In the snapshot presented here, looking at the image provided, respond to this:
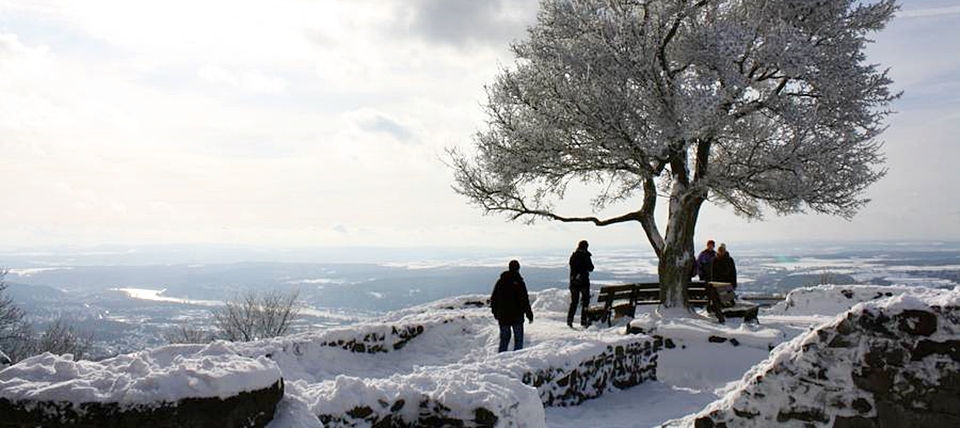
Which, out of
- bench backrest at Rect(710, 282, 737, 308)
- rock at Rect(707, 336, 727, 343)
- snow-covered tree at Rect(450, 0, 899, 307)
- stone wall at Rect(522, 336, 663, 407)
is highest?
snow-covered tree at Rect(450, 0, 899, 307)

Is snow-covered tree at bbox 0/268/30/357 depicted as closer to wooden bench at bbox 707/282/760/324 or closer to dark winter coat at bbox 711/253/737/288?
dark winter coat at bbox 711/253/737/288

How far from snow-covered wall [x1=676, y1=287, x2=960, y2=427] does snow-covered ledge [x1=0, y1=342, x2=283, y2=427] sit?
3972mm

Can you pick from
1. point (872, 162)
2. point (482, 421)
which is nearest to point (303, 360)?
point (482, 421)

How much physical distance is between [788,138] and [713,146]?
4.56 metres

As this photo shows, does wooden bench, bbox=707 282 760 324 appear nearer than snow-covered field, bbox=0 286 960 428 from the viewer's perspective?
No

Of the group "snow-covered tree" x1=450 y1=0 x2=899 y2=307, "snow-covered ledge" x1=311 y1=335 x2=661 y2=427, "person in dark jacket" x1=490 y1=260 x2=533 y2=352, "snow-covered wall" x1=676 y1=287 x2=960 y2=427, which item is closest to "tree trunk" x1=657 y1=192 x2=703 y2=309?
"snow-covered tree" x1=450 y1=0 x2=899 y2=307

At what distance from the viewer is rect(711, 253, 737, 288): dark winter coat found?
1794cm

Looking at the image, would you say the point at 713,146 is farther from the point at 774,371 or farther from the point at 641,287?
the point at 774,371

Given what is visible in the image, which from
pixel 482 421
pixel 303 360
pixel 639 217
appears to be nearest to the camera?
pixel 482 421

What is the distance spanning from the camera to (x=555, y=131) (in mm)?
16891

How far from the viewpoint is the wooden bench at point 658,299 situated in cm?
1533

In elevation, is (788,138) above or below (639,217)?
above

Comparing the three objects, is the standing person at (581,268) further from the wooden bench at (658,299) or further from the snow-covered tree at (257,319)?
the snow-covered tree at (257,319)

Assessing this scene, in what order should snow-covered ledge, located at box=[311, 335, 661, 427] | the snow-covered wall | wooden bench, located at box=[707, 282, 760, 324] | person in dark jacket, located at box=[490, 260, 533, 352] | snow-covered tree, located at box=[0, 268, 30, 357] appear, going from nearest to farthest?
1. the snow-covered wall
2. snow-covered ledge, located at box=[311, 335, 661, 427]
3. person in dark jacket, located at box=[490, 260, 533, 352]
4. wooden bench, located at box=[707, 282, 760, 324]
5. snow-covered tree, located at box=[0, 268, 30, 357]
